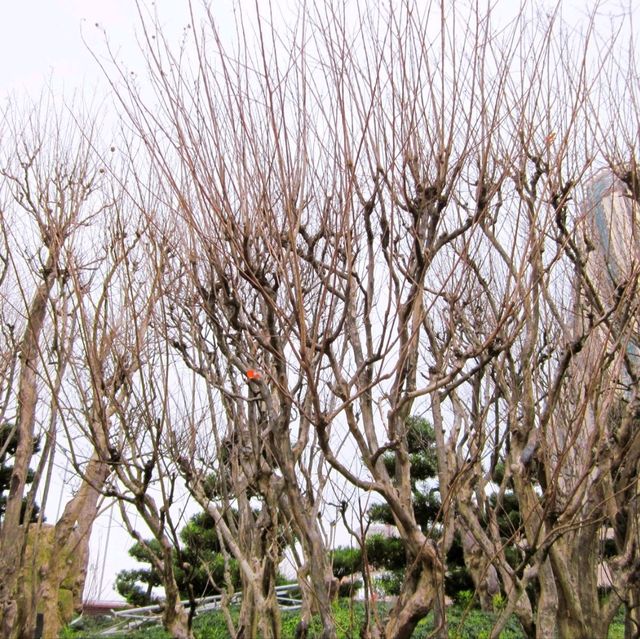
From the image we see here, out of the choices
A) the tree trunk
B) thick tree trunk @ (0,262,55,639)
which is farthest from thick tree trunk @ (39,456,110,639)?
the tree trunk

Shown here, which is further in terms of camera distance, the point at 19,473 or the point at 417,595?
the point at 19,473

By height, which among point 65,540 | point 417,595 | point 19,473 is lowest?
point 417,595

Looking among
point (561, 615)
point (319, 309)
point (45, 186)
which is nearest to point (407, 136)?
point (319, 309)

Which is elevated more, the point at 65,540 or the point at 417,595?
the point at 65,540

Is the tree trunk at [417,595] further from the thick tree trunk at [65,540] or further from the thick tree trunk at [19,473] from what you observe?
the thick tree trunk at [65,540]

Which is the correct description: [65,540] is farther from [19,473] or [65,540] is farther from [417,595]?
[417,595]

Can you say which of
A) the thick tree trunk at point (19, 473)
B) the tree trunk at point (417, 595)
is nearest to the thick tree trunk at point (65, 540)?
the thick tree trunk at point (19, 473)

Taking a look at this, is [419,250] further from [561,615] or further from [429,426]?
[429,426]

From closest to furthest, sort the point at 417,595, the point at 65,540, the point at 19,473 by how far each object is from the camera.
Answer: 1. the point at 417,595
2. the point at 19,473
3. the point at 65,540

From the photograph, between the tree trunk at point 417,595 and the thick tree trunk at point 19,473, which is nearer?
the tree trunk at point 417,595

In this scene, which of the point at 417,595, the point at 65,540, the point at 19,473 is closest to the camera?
the point at 417,595

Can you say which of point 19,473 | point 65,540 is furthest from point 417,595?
point 65,540

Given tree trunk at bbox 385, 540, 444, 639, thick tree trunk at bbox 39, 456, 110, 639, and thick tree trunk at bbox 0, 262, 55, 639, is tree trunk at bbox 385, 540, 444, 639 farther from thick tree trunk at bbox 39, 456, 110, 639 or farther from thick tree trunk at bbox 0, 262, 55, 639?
thick tree trunk at bbox 39, 456, 110, 639

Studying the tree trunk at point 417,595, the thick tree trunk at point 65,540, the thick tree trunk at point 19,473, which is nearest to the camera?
the tree trunk at point 417,595
